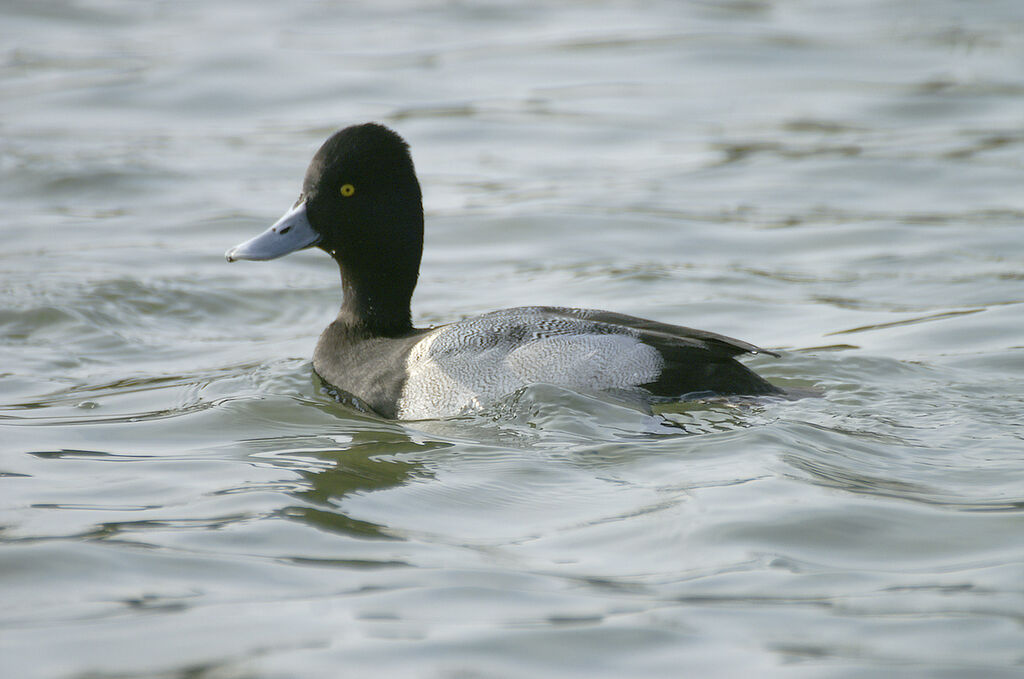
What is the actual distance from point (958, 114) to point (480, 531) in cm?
940

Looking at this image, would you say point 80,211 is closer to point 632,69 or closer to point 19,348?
point 19,348

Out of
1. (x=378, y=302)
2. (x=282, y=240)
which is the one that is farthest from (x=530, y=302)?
(x=282, y=240)

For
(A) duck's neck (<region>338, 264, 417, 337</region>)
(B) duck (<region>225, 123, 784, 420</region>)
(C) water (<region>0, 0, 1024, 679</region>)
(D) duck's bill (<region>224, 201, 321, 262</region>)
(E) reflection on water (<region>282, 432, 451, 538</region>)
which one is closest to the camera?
(C) water (<region>0, 0, 1024, 679</region>)

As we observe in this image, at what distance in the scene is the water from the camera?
3.50 m

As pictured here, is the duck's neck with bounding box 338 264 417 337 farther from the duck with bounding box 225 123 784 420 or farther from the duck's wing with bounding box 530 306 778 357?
the duck's wing with bounding box 530 306 778 357

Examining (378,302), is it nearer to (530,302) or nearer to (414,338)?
(414,338)

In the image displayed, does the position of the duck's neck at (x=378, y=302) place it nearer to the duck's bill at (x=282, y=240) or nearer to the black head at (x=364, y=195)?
the black head at (x=364, y=195)

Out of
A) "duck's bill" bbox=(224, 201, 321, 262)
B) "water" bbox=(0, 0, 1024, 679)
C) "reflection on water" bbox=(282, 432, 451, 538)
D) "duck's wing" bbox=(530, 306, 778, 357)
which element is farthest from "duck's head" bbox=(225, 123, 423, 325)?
"reflection on water" bbox=(282, 432, 451, 538)

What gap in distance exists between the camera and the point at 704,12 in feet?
51.3

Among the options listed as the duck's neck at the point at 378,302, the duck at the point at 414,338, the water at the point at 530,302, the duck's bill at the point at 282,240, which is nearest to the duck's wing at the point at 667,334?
the duck at the point at 414,338

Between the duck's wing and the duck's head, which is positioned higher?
the duck's head

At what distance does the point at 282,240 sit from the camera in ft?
19.9

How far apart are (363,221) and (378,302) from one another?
15.7 inches

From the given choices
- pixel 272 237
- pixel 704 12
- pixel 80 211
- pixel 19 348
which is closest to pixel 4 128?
pixel 80 211
